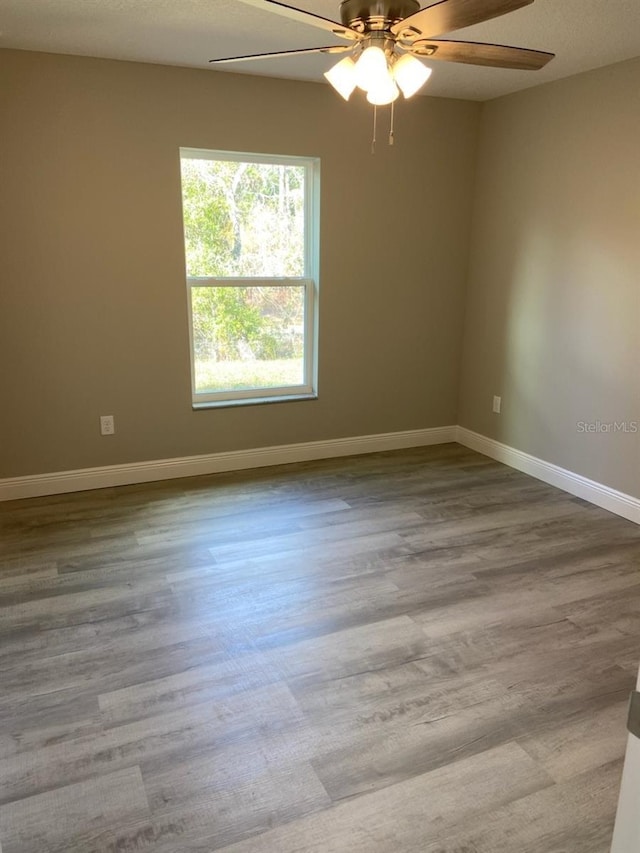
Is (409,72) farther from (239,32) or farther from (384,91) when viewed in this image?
(239,32)

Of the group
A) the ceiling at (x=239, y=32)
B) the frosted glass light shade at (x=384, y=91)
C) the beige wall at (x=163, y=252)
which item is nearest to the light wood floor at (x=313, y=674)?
the beige wall at (x=163, y=252)

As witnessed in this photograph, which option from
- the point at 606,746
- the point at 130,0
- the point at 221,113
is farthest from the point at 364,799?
the point at 221,113

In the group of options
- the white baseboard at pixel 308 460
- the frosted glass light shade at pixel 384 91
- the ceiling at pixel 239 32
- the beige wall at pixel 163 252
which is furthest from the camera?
the white baseboard at pixel 308 460

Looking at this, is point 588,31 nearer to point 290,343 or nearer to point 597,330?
point 597,330

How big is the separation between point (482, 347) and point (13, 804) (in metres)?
3.73

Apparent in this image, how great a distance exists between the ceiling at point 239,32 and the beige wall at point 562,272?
29cm

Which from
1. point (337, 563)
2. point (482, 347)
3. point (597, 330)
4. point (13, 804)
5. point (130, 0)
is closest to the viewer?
point (13, 804)

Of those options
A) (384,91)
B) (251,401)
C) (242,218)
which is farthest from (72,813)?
(242,218)

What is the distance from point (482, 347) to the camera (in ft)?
14.4

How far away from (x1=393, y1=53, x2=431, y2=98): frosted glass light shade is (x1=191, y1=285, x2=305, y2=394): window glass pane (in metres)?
2.10

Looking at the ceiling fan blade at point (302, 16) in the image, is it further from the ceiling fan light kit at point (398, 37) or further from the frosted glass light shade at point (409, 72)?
the frosted glass light shade at point (409, 72)

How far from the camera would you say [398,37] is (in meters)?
1.81

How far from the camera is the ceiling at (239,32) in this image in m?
2.46

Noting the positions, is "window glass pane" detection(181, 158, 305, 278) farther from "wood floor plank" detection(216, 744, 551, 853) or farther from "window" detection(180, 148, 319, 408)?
"wood floor plank" detection(216, 744, 551, 853)
